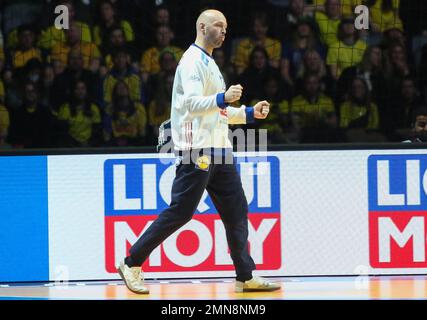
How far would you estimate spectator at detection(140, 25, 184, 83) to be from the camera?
283 inches

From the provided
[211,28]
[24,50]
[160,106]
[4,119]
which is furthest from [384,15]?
[4,119]

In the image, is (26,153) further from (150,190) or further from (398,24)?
(398,24)

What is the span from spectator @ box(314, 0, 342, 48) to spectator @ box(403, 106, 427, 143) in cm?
98

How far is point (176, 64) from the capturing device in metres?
7.23

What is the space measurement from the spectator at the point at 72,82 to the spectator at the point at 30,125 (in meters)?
0.14

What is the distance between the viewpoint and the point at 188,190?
18.0 feet

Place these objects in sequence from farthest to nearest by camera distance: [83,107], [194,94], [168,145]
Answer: [83,107] < [168,145] < [194,94]

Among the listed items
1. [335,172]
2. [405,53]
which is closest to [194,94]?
[335,172]

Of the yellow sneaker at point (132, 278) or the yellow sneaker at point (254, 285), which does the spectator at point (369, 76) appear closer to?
the yellow sneaker at point (254, 285)

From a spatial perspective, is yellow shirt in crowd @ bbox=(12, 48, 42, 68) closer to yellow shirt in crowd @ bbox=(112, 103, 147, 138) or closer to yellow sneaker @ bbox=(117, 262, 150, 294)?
yellow shirt in crowd @ bbox=(112, 103, 147, 138)

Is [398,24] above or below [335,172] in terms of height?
above

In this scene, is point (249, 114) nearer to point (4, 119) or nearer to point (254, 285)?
point (254, 285)

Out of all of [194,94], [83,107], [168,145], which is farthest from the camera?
[83,107]

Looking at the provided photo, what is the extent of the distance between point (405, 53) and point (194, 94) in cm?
266
